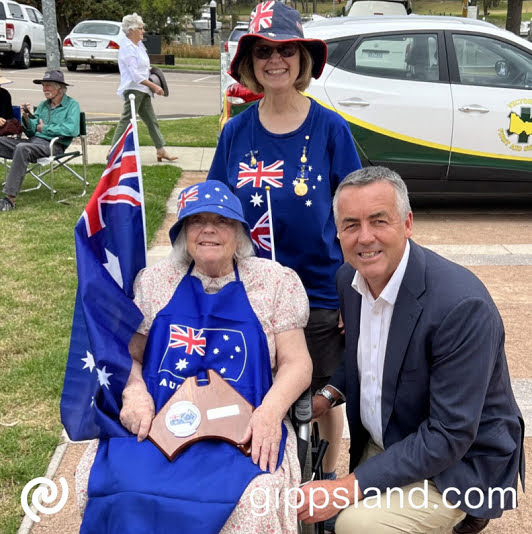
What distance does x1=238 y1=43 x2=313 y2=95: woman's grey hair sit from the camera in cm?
287

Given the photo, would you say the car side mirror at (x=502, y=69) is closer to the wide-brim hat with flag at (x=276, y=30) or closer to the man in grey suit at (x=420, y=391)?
the wide-brim hat with flag at (x=276, y=30)

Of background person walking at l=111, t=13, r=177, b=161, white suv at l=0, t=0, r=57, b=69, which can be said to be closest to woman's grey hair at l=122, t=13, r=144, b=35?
background person walking at l=111, t=13, r=177, b=161

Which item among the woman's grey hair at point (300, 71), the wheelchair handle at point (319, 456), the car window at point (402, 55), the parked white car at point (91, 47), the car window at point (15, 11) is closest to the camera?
the wheelchair handle at point (319, 456)

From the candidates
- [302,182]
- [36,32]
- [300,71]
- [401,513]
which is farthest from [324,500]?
[36,32]

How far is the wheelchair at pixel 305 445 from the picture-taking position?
2547mm

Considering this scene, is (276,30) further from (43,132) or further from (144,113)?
(144,113)

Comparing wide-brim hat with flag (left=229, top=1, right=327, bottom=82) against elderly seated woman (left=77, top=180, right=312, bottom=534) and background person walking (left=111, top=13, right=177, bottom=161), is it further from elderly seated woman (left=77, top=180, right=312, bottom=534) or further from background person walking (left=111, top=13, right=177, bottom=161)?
background person walking (left=111, top=13, right=177, bottom=161)

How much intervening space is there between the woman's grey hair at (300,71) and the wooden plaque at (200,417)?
3.86 feet

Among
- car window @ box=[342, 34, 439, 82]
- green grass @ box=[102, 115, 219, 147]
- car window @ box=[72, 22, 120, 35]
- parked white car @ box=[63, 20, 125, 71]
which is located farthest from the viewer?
car window @ box=[72, 22, 120, 35]

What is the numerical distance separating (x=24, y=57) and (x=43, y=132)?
17.3 metres

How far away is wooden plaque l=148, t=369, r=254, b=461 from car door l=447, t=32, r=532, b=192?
5529 mm

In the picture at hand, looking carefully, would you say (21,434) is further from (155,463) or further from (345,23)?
(345,23)

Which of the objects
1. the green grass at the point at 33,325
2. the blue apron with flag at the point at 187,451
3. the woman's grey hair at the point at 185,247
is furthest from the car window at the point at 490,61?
the blue apron with flag at the point at 187,451

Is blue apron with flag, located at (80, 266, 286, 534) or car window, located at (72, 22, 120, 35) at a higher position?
car window, located at (72, 22, 120, 35)
